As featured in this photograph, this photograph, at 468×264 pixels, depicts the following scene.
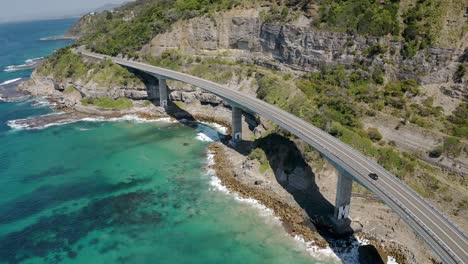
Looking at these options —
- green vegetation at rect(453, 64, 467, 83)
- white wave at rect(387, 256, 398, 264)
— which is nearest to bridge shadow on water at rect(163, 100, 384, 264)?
white wave at rect(387, 256, 398, 264)

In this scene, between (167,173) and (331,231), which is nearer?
(331,231)

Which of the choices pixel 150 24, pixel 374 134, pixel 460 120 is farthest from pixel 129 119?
pixel 460 120

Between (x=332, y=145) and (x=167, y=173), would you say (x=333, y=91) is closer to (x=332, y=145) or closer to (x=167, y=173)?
(x=332, y=145)

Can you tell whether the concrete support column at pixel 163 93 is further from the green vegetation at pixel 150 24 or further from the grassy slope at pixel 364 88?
the green vegetation at pixel 150 24

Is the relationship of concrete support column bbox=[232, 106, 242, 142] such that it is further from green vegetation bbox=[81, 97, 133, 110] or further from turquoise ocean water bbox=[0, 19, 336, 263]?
green vegetation bbox=[81, 97, 133, 110]

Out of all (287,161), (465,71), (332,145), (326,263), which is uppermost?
(465,71)

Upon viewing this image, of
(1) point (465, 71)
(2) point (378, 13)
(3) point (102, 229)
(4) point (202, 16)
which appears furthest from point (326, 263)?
(4) point (202, 16)
